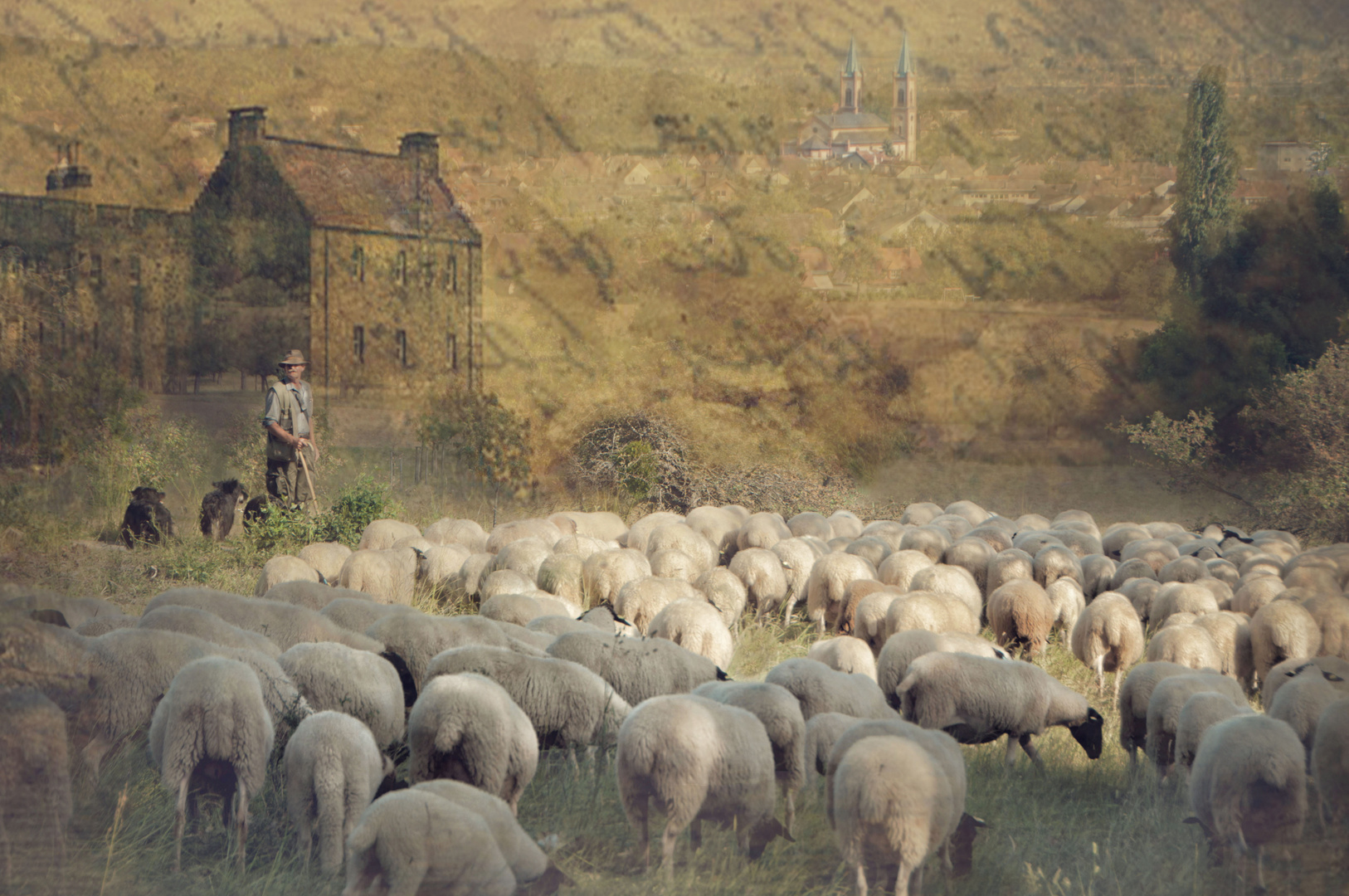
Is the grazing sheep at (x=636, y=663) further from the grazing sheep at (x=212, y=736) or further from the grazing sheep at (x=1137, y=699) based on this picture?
the grazing sheep at (x=1137, y=699)

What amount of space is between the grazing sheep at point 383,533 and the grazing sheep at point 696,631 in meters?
4.08

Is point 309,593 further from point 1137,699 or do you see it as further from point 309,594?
point 1137,699

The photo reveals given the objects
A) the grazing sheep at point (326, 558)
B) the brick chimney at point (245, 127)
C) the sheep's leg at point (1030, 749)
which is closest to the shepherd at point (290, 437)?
the grazing sheep at point (326, 558)

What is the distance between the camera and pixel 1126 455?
2067cm

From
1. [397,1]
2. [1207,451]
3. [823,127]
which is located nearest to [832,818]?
[1207,451]

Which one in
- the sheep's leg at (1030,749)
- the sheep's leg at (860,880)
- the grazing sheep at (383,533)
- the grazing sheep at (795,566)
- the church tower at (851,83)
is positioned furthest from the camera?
the church tower at (851,83)

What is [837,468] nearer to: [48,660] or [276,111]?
[276,111]

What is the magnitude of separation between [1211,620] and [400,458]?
1168cm

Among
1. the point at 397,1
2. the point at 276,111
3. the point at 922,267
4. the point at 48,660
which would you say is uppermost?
the point at 397,1

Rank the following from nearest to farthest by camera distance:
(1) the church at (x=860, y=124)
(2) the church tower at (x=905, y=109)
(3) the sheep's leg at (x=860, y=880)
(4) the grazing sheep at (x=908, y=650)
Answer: (3) the sheep's leg at (x=860, y=880) < (4) the grazing sheep at (x=908, y=650) < (2) the church tower at (x=905, y=109) < (1) the church at (x=860, y=124)

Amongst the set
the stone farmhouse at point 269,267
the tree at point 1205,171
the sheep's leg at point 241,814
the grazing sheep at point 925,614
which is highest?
the tree at point 1205,171

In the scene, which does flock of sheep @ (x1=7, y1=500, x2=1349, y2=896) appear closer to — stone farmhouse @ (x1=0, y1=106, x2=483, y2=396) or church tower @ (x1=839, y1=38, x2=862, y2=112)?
A: stone farmhouse @ (x1=0, y1=106, x2=483, y2=396)

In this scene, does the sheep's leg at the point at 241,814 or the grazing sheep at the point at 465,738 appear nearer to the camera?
the sheep's leg at the point at 241,814

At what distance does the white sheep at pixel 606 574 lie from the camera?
9.41 m
